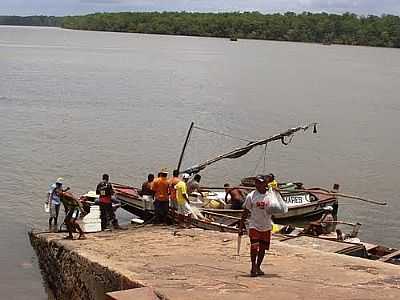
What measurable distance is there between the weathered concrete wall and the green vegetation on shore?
142m

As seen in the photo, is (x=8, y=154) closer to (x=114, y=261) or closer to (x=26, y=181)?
(x=26, y=181)

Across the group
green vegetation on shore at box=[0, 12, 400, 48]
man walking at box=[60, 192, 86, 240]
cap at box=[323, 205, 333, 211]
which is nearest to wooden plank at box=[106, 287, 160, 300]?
man walking at box=[60, 192, 86, 240]

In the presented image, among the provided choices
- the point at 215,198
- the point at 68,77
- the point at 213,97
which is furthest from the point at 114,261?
the point at 68,77

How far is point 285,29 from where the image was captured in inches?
6476

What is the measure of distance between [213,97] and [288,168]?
2764 cm

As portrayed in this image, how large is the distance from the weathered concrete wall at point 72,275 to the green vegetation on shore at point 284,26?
142122mm

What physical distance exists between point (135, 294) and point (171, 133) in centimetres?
3066

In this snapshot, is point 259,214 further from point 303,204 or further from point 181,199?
point 303,204

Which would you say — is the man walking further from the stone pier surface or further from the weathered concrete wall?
the weathered concrete wall

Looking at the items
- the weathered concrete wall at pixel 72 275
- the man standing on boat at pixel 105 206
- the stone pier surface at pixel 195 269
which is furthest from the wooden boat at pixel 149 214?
the weathered concrete wall at pixel 72 275

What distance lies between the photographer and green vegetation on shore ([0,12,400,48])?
499 ft

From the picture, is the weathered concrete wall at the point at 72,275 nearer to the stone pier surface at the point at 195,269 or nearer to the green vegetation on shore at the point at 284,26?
the stone pier surface at the point at 195,269

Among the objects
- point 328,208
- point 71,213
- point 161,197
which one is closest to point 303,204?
point 328,208

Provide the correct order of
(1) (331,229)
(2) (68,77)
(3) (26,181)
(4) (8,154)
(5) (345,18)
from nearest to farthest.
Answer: (1) (331,229), (3) (26,181), (4) (8,154), (2) (68,77), (5) (345,18)
